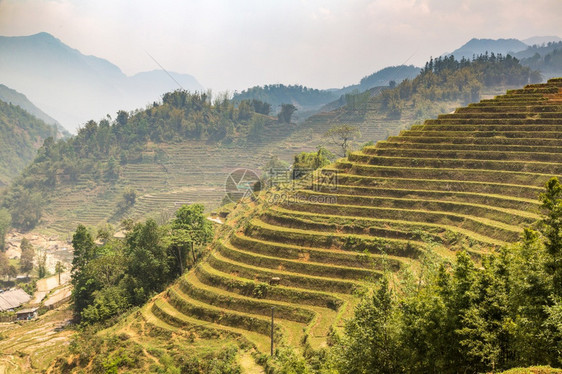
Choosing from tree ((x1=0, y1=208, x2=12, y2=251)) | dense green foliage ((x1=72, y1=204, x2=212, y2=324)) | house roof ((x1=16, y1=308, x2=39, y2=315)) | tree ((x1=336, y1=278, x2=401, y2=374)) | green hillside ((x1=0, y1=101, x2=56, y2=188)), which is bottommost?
house roof ((x1=16, y1=308, x2=39, y2=315))

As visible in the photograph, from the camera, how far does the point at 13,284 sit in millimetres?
69250

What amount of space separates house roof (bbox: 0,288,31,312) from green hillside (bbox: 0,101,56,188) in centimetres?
A: 11943

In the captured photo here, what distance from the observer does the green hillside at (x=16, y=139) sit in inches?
6580

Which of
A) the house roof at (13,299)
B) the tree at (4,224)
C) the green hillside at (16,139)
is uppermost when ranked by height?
the green hillside at (16,139)

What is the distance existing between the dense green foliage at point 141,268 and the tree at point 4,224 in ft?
191

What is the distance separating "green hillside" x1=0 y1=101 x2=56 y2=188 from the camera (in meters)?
167

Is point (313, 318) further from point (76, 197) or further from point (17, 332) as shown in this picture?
point (76, 197)

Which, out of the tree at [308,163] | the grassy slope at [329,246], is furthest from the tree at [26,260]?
the grassy slope at [329,246]

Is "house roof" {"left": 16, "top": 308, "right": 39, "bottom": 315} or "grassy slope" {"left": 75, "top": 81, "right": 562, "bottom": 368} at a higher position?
"grassy slope" {"left": 75, "top": 81, "right": 562, "bottom": 368}

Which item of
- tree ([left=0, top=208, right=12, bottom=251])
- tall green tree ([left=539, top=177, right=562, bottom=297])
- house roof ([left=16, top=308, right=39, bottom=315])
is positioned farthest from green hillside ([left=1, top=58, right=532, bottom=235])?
tall green tree ([left=539, top=177, right=562, bottom=297])

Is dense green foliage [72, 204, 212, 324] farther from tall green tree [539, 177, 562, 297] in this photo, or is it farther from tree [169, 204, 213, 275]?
tall green tree [539, 177, 562, 297]

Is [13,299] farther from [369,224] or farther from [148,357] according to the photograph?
[369,224]

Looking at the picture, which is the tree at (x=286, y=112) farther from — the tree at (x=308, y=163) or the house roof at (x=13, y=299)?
the house roof at (x=13, y=299)

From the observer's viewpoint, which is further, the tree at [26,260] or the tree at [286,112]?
the tree at [286,112]
